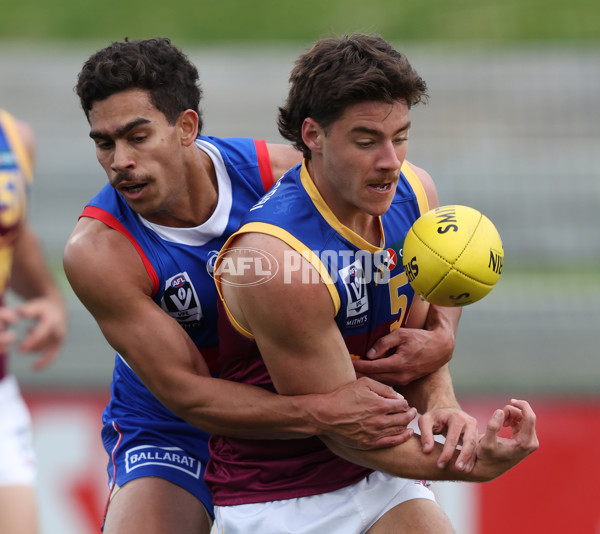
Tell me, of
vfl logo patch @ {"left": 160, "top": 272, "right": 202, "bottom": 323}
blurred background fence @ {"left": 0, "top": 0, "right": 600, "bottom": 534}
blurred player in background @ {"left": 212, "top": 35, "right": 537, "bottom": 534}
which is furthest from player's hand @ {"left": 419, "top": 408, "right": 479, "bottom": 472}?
blurred background fence @ {"left": 0, "top": 0, "right": 600, "bottom": 534}

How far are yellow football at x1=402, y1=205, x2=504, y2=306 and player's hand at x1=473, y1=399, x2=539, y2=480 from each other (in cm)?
47

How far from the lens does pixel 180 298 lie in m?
4.16

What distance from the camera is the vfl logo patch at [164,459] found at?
446cm

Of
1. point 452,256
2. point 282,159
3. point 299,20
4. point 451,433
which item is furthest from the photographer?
point 299,20

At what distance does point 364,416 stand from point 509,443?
0.55 metres

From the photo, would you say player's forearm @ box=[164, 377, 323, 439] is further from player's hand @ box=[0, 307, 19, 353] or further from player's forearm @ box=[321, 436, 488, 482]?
player's hand @ box=[0, 307, 19, 353]

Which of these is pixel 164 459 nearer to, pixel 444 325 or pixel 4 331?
pixel 4 331

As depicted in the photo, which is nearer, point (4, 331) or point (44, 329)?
point (4, 331)

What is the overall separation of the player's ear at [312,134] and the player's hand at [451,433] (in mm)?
1148

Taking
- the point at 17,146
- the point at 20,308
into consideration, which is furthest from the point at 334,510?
the point at 17,146

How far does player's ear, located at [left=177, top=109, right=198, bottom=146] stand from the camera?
4.21 metres

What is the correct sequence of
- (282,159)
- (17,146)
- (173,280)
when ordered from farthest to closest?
(17,146) < (282,159) < (173,280)

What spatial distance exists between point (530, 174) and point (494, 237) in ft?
18.1

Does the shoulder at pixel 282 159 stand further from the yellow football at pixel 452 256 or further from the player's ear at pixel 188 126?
the yellow football at pixel 452 256
